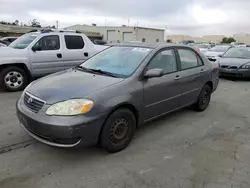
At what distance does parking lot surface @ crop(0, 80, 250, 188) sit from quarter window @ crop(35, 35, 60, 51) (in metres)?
3.21

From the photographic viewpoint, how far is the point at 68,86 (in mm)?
3479

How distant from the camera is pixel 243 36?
8556 cm

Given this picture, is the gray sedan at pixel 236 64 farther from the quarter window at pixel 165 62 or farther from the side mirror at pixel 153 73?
the side mirror at pixel 153 73

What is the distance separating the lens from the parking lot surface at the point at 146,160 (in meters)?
2.93

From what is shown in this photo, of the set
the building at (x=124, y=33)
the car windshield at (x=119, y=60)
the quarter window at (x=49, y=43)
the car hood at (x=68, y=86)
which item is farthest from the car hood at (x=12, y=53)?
the building at (x=124, y=33)

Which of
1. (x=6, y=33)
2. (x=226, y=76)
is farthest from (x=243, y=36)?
(x=226, y=76)

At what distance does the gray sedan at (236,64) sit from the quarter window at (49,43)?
671 cm

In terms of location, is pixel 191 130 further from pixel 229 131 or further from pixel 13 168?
pixel 13 168

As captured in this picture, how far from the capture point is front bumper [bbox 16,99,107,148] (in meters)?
3.01

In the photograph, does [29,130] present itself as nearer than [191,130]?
Yes

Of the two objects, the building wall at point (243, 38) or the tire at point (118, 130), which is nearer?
the tire at point (118, 130)

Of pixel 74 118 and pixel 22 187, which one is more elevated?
pixel 74 118

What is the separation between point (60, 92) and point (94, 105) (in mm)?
520

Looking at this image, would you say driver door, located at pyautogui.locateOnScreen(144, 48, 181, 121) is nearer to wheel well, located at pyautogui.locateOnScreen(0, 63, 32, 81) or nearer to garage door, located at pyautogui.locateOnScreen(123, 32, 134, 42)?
wheel well, located at pyautogui.locateOnScreen(0, 63, 32, 81)
